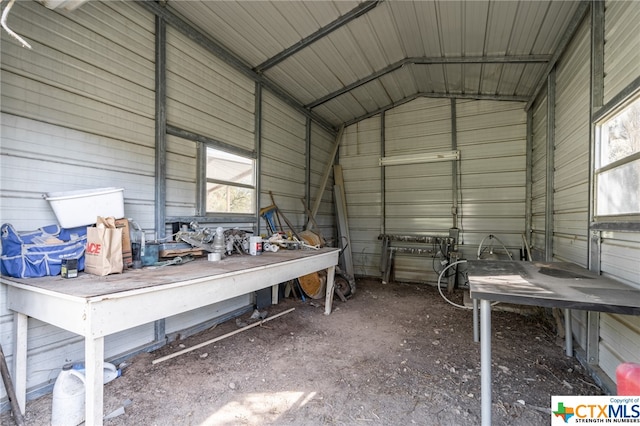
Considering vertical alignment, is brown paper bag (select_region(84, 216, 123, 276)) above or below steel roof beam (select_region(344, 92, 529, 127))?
below

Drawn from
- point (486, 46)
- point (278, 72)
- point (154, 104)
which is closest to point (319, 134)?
point (278, 72)

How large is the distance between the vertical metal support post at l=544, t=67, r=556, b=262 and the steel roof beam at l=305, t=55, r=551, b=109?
360 millimetres

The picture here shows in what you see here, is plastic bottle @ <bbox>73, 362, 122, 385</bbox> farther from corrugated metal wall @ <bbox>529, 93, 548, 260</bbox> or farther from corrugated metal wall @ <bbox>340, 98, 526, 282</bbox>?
corrugated metal wall @ <bbox>529, 93, 548, 260</bbox>

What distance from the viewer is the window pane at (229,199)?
11.6 ft

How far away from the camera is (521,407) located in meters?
1.90

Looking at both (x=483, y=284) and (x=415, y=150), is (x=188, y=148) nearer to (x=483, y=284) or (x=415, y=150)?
(x=483, y=284)

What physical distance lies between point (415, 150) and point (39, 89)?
5575 mm

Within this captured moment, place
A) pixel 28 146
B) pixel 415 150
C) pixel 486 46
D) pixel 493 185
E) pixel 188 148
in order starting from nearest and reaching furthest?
pixel 28 146 < pixel 188 148 < pixel 486 46 < pixel 493 185 < pixel 415 150

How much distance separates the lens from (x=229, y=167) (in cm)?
379

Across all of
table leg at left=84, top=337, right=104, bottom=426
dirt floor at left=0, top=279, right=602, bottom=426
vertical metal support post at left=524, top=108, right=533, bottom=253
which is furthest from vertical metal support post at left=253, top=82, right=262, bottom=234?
vertical metal support post at left=524, top=108, right=533, bottom=253

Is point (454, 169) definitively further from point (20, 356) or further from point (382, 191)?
point (20, 356)

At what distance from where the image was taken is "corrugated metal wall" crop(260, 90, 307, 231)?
443cm

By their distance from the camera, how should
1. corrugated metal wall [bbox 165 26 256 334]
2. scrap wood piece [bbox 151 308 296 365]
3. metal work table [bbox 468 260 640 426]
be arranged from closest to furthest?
metal work table [bbox 468 260 640 426], scrap wood piece [bbox 151 308 296 365], corrugated metal wall [bbox 165 26 256 334]

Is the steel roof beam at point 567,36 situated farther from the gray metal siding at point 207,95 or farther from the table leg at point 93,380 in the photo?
the table leg at point 93,380
